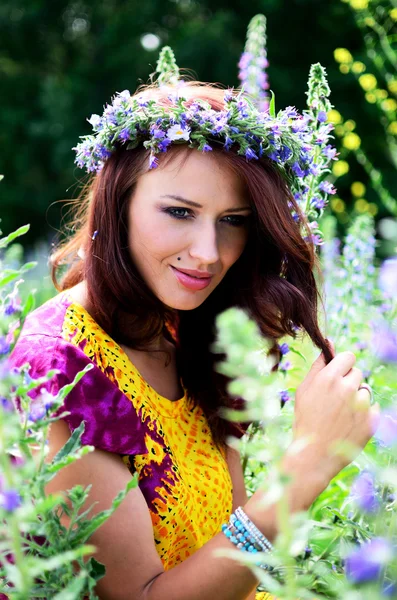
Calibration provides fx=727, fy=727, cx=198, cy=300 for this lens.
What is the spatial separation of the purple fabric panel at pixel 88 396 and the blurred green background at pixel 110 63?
31.6ft

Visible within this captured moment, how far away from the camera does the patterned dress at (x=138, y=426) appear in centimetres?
174

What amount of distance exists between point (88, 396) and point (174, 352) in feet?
2.07

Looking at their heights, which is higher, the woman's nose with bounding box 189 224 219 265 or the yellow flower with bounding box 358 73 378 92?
the yellow flower with bounding box 358 73 378 92

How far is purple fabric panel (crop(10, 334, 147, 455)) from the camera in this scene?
5.60 ft

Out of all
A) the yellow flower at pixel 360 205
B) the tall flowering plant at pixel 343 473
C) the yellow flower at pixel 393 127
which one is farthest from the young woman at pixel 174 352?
the yellow flower at pixel 360 205

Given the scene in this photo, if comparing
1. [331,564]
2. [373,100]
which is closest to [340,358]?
[331,564]

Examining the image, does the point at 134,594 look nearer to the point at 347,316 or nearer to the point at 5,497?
the point at 5,497

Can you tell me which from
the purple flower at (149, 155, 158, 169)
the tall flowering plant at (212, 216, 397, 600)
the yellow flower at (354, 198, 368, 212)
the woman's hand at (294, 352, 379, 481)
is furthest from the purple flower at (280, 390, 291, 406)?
the yellow flower at (354, 198, 368, 212)

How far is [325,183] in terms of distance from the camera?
2184mm

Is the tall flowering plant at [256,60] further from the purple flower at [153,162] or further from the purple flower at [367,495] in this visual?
the purple flower at [367,495]

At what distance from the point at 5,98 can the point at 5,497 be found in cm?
1782

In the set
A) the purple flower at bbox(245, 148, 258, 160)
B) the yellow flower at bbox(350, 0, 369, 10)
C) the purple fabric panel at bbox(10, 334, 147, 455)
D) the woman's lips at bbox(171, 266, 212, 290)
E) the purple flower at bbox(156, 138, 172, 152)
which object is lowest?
the purple fabric panel at bbox(10, 334, 147, 455)

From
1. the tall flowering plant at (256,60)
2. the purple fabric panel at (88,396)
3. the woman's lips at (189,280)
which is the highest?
the tall flowering plant at (256,60)

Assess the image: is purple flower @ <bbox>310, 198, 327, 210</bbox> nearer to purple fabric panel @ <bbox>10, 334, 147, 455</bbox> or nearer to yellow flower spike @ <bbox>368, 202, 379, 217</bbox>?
purple fabric panel @ <bbox>10, 334, 147, 455</bbox>
